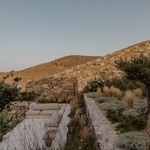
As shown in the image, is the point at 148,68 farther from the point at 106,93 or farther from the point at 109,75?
the point at 109,75

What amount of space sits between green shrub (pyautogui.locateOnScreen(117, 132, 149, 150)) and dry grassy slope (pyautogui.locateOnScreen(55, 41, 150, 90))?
13815mm

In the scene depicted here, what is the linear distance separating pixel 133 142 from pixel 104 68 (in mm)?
15038

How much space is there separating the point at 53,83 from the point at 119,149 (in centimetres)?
1506

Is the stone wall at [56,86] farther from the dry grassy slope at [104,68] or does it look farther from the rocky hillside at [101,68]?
the dry grassy slope at [104,68]

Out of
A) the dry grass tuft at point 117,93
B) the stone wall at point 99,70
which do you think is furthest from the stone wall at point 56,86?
the dry grass tuft at point 117,93

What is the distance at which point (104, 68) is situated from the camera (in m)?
19.5

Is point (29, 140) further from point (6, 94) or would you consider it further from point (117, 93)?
point (117, 93)

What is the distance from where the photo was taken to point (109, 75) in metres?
18.9

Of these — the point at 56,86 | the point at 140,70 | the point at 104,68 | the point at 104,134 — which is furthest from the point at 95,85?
the point at 104,134

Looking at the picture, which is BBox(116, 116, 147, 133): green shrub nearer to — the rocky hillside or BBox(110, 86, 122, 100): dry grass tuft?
BBox(110, 86, 122, 100): dry grass tuft

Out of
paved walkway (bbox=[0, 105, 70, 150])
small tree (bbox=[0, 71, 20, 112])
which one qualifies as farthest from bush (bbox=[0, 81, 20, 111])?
paved walkway (bbox=[0, 105, 70, 150])

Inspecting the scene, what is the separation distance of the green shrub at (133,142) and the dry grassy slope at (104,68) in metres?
13.8

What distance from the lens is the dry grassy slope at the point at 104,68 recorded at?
18938 mm

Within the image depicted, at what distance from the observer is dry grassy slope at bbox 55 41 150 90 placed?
62.1 ft
